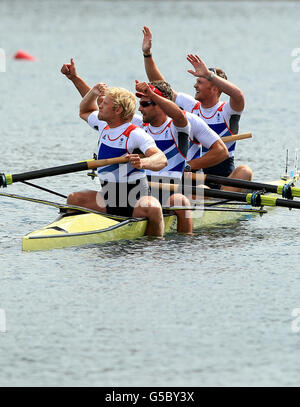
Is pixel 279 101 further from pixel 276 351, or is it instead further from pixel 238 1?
pixel 238 1

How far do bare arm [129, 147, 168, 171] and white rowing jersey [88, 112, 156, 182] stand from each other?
8 cm

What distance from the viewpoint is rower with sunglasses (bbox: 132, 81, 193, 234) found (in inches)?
451

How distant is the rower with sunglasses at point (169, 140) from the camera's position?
11453mm

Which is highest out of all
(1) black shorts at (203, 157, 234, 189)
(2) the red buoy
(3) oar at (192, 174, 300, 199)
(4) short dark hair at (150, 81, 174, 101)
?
(2) the red buoy

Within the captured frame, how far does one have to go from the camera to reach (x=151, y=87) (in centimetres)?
1157

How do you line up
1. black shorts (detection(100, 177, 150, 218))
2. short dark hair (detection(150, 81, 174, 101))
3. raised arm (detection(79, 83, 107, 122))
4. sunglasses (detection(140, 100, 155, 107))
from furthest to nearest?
1. raised arm (detection(79, 83, 107, 122))
2. short dark hair (detection(150, 81, 174, 101))
3. sunglasses (detection(140, 100, 155, 107))
4. black shorts (detection(100, 177, 150, 218))

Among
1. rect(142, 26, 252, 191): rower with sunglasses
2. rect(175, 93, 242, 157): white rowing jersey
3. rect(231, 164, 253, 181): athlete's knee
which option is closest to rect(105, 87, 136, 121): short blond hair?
rect(142, 26, 252, 191): rower with sunglasses

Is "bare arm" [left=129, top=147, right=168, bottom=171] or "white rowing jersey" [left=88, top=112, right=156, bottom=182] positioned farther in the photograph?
"white rowing jersey" [left=88, top=112, right=156, bottom=182]

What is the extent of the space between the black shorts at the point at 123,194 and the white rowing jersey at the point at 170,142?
2.17 ft

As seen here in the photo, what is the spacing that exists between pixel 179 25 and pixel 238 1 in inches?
1007

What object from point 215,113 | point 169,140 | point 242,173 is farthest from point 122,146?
point 215,113

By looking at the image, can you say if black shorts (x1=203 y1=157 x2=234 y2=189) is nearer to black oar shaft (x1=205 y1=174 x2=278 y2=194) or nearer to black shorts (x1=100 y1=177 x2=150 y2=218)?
black oar shaft (x1=205 y1=174 x2=278 y2=194)

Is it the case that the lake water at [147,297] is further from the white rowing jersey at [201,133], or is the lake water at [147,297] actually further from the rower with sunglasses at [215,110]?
the white rowing jersey at [201,133]

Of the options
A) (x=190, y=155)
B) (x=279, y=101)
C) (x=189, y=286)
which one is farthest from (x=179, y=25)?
(x=189, y=286)
